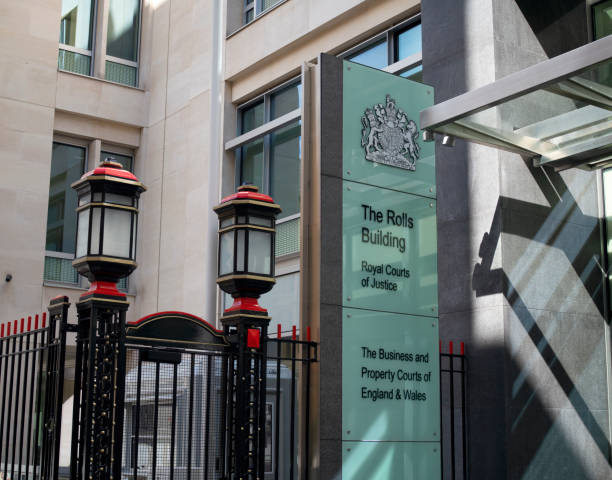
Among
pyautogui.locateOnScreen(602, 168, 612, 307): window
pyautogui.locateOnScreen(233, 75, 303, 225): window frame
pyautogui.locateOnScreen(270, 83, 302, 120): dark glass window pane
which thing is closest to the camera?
pyautogui.locateOnScreen(602, 168, 612, 307): window

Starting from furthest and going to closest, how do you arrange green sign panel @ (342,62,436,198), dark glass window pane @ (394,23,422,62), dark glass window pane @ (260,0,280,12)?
dark glass window pane @ (260,0,280,12), dark glass window pane @ (394,23,422,62), green sign panel @ (342,62,436,198)

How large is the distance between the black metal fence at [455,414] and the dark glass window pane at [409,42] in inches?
250

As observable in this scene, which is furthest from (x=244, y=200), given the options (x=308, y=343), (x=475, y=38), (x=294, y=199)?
(x=294, y=199)

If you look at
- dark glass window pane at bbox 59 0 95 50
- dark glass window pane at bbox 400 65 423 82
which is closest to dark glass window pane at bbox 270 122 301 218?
dark glass window pane at bbox 400 65 423 82

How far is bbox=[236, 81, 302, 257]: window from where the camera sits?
1706 cm

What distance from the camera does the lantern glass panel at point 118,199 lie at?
21.4ft

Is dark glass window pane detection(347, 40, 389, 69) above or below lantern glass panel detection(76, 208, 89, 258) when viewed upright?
above

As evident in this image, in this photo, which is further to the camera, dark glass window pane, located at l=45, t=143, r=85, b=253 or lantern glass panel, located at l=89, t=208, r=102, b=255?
dark glass window pane, located at l=45, t=143, r=85, b=253

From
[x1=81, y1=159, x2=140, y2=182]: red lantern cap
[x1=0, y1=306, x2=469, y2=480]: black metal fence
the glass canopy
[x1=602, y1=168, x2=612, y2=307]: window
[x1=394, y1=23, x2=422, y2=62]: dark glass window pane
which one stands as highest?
[x1=394, y1=23, x2=422, y2=62]: dark glass window pane

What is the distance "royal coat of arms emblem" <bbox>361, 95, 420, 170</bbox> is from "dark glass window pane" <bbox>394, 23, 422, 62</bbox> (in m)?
6.06

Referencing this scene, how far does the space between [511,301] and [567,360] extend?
1.04 m

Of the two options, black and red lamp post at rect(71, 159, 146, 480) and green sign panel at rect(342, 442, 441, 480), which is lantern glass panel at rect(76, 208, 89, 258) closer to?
black and red lamp post at rect(71, 159, 146, 480)

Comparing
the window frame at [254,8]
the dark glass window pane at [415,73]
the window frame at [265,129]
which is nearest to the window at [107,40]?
the window frame at [254,8]

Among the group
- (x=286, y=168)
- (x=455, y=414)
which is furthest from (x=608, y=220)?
(x=286, y=168)
